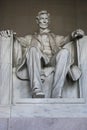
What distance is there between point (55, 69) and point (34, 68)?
284mm

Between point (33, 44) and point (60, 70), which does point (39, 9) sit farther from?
point (60, 70)

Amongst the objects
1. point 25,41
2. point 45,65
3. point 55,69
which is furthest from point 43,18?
point 55,69

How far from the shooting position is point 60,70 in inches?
191

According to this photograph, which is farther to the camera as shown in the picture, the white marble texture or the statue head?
the statue head

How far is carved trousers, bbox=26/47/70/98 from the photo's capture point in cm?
474

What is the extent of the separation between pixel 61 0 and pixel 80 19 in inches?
20.5

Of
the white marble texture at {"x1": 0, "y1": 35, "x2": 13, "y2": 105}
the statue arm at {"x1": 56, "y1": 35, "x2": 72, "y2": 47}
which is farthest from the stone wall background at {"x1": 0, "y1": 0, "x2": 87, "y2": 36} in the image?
the white marble texture at {"x1": 0, "y1": 35, "x2": 13, "y2": 105}

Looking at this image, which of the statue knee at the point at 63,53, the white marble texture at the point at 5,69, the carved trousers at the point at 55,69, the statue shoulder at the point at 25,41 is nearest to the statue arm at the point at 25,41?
the statue shoulder at the point at 25,41

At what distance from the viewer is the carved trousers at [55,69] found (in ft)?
15.5

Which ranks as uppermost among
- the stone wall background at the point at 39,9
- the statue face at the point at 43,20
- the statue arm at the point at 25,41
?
the stone wall background at the point at 39,9

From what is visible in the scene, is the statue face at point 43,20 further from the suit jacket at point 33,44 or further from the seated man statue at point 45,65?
the seated man statue at point 45,65

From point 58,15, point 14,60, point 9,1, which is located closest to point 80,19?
point 58,15
